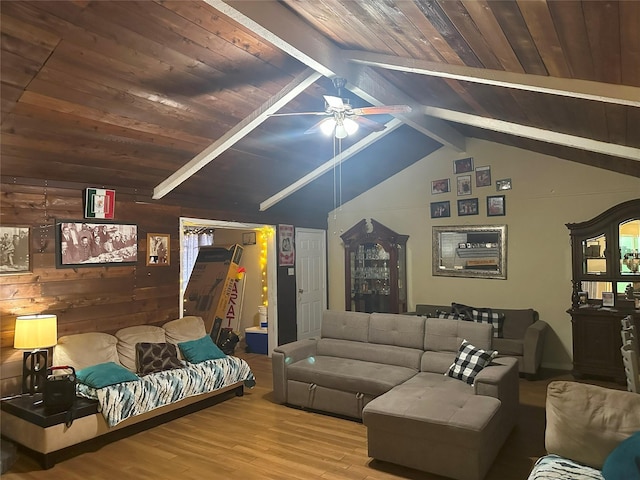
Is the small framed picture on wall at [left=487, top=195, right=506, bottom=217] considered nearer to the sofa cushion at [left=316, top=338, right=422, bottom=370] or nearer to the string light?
the sofa cushion at [left=316, top=338, right=422, bottom=370]

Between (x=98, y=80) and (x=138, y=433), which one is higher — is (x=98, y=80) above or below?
above

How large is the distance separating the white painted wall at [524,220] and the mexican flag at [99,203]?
439cm

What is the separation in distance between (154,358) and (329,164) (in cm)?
343

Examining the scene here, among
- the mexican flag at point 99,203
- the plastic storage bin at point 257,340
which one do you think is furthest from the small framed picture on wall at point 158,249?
the plastic storage bin at point 257,340

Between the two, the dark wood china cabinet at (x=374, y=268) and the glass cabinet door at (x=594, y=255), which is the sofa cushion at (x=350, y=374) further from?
the glass cabinet door at (x=594, y=255)

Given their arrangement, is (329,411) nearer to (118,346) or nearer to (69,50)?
(118,346)

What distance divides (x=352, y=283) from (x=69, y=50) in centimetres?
553

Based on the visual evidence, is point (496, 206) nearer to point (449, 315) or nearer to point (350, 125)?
point (449, 315)

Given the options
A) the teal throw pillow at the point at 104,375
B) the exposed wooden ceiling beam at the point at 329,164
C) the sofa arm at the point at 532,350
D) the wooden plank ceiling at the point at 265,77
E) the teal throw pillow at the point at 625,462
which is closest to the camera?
the teal throw pillow at the point at 625,462

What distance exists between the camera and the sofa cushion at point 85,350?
417cm

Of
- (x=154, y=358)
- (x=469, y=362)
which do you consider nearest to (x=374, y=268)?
(x=469, y=362)

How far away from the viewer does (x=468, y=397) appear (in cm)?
Answer: 370

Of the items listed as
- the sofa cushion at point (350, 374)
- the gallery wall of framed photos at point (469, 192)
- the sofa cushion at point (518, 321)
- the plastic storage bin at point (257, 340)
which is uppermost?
the gallery wall of framed photos at point (469, 192)

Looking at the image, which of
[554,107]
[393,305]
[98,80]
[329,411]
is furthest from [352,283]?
[98,80]
